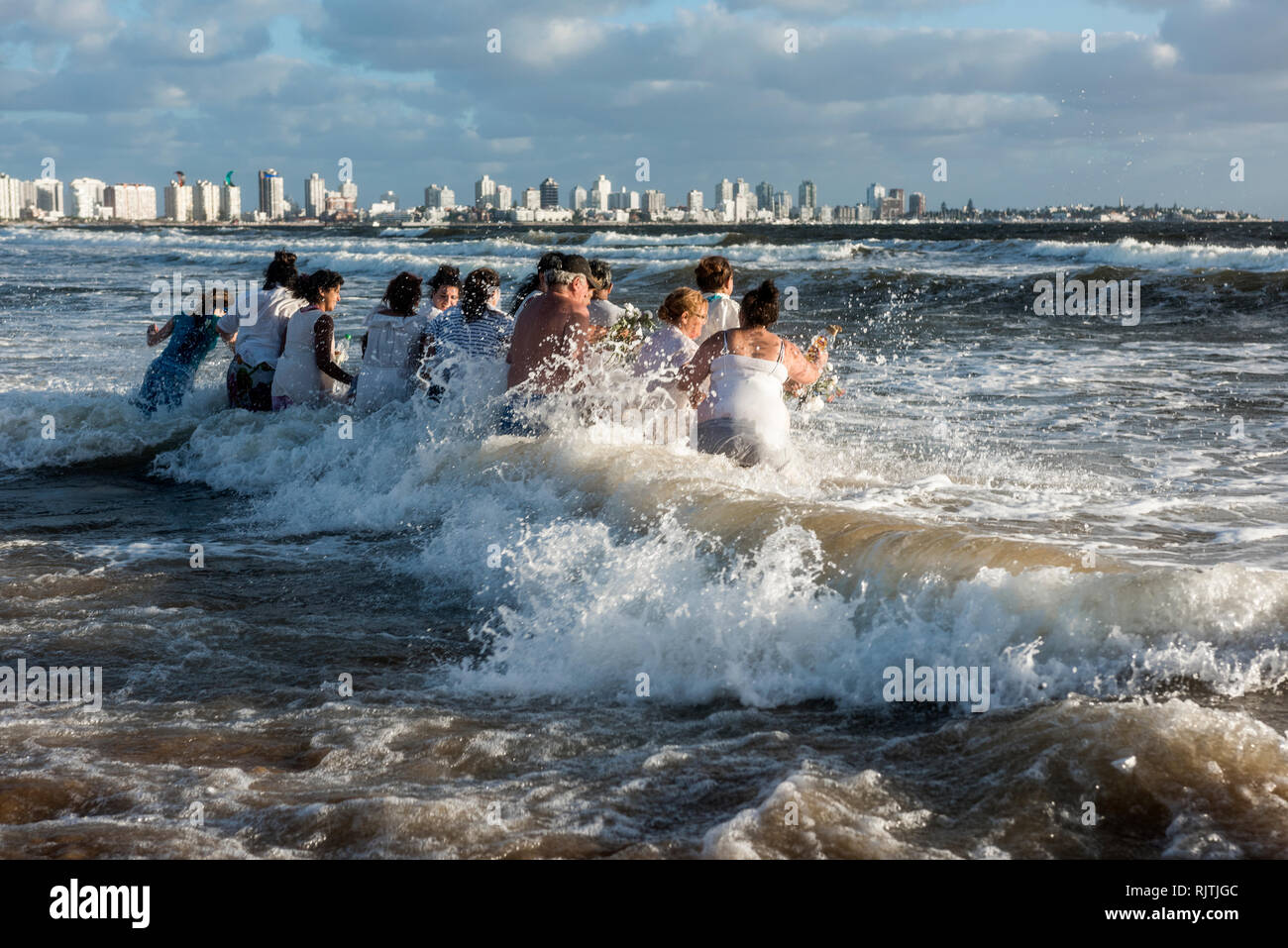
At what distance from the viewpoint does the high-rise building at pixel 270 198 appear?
163 m

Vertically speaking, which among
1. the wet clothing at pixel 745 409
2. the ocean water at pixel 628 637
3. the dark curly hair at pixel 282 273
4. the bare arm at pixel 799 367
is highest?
the dark curly hair at pixel 282 273

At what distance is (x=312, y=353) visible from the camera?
32.0 ft

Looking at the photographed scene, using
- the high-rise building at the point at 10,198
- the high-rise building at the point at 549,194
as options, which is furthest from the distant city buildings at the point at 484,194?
the high-rise building at the point at 10,198

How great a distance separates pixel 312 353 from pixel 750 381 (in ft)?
15.1

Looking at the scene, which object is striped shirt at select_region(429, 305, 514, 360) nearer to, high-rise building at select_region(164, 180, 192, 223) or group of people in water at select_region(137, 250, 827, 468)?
group of people in water at select_region(137, 250, 827, 468)

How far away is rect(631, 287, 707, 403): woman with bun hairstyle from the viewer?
728 cm

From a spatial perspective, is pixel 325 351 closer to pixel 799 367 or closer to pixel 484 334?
pixel 484 334

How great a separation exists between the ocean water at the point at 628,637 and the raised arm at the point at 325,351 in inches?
19.4

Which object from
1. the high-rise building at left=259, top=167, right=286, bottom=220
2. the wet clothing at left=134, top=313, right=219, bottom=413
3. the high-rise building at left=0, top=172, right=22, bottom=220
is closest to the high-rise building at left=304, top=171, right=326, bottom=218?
the high-rise building at left=259, top=167, right=286, bottom=220

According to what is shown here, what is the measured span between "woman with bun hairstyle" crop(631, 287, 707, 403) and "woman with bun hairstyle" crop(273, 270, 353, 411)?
325 centimetres

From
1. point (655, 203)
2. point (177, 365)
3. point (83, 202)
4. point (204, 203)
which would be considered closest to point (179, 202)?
point (204, 203)

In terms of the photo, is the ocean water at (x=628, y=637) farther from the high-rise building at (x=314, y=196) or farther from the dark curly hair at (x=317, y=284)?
the high-rise building at (x=314, y=196)
